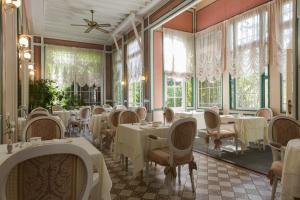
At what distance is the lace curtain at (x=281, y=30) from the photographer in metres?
5.87

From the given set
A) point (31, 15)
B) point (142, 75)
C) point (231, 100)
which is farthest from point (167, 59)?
point (31, 15)

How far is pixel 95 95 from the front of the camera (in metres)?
12.7

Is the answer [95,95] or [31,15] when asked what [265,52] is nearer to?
[31,15]

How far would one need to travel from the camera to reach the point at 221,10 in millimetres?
8148

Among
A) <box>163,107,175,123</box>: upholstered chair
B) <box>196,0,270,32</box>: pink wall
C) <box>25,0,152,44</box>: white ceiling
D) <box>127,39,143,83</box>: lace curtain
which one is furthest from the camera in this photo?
<box>127,39,143,83</box>: lace curtain

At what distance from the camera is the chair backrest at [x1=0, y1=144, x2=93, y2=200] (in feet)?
4.00

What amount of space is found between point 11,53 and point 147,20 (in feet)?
17.4

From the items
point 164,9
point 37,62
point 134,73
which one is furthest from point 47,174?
point 37,62

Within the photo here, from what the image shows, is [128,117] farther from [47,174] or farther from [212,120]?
[47,174]

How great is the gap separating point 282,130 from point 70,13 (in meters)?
8.39

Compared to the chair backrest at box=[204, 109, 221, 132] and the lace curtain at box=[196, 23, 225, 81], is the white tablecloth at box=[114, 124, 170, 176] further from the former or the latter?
the lace curtain at box=[196, 23, 225, 81]

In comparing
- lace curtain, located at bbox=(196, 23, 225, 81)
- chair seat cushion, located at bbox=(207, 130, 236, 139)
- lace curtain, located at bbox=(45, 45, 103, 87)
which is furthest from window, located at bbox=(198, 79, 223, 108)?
lace curtain, located at bbox=(45, 45, 103, 87)

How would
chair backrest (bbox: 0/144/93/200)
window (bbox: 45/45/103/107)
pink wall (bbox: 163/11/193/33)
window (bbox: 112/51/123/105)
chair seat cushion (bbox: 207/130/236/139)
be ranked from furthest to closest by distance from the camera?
window (bbox: 112/51/123/105), window (bbox: 45/45/103/107), pink wall (bbox: 163/11/193/33), chair seat cushion (bbox: 207/130/236/139), chair backrest (bbox: 0/144/93/200)

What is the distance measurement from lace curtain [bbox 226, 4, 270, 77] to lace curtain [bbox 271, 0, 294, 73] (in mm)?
248
